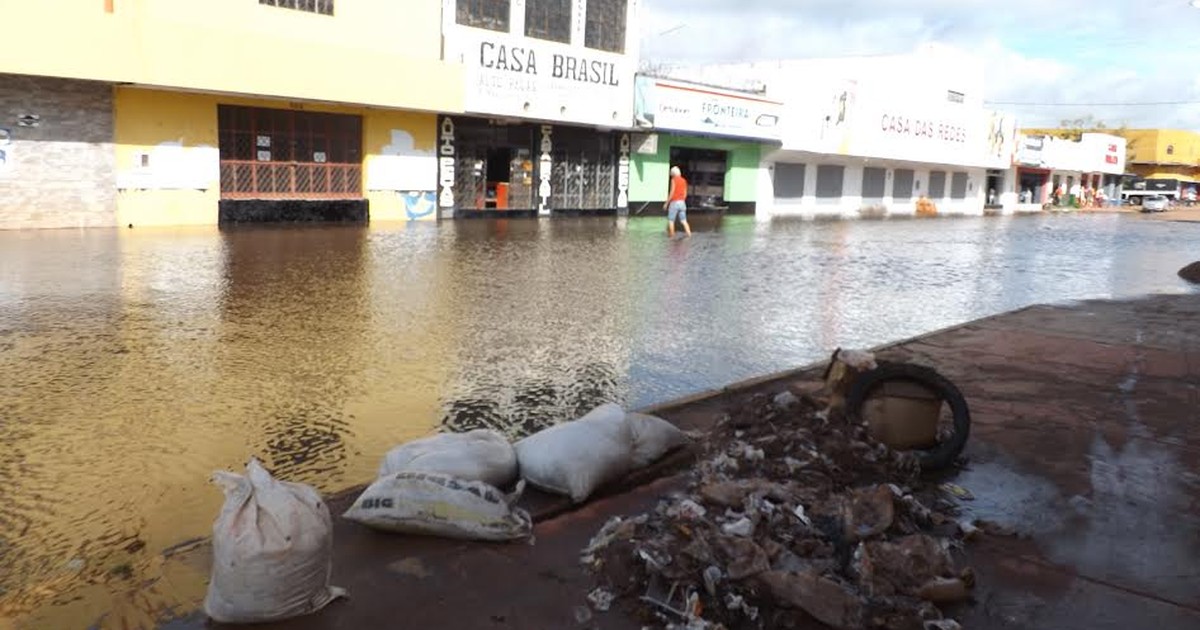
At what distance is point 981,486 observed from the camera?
442 cm

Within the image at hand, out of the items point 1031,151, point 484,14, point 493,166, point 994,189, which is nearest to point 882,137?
point 493,166

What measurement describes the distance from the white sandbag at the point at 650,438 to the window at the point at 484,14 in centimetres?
2083

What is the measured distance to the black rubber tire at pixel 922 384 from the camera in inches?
181

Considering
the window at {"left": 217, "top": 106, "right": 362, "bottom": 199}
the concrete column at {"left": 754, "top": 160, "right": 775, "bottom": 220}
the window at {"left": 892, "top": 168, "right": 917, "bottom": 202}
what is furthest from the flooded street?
the window at {"left": 892, "top": 168, "right": 917, "bottom": 202}

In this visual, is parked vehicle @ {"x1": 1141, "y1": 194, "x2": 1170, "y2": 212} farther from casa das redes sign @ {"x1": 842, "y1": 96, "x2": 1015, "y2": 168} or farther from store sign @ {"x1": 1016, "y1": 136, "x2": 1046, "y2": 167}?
casa das redes sign @ {"x1": 842, "y1": 96, "x2": 1015, "y2": 168}

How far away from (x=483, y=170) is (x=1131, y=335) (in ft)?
65.2

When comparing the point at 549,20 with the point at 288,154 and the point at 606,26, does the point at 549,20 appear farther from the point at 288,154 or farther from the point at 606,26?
the point at 288,154

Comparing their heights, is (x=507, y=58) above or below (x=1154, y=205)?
above

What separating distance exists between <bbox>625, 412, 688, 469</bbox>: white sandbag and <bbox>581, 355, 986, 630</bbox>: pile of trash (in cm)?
30

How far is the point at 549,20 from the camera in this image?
83.5ft

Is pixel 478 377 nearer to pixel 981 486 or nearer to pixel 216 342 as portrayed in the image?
pixel 216 342

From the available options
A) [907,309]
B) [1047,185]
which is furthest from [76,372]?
[1047,185]

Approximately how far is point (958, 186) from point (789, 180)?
18.3 m

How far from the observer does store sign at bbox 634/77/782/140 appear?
28219mm
